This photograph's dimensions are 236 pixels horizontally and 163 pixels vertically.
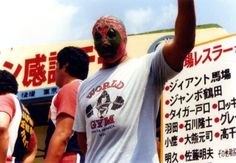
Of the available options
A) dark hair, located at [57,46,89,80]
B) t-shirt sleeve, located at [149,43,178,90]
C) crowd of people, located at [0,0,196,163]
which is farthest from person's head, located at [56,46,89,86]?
t-shirt sleeve, located at [149,43,178,90]

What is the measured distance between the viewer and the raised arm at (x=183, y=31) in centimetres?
237

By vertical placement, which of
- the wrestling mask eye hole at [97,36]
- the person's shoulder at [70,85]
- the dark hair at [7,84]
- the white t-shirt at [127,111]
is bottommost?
the white t-shirt at [127,111]

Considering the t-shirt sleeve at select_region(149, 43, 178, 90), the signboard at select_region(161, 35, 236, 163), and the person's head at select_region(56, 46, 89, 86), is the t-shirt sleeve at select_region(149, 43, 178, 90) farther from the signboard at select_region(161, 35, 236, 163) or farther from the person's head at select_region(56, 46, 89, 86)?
the signboard at select_region(161, 35, 236, 163)

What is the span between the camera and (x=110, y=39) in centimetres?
269

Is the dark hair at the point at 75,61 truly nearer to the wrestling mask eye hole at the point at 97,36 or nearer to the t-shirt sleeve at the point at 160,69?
the wrestling mask eye hole at the point at 97,36

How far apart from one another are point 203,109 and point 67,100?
2824mm

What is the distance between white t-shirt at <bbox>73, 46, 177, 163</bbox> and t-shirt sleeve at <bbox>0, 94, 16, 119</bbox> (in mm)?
1151

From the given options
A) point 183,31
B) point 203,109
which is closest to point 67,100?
point 183,31

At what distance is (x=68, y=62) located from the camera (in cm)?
379

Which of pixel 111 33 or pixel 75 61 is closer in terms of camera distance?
pixel 111 33

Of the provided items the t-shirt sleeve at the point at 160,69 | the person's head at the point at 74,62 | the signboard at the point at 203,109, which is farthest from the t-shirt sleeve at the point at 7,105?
the signboard at the point at 203,109

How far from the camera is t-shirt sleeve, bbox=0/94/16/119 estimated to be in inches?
147

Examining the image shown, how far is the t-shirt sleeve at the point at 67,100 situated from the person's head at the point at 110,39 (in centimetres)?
73

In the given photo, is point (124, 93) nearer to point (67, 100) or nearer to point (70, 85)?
point (67, 100)
